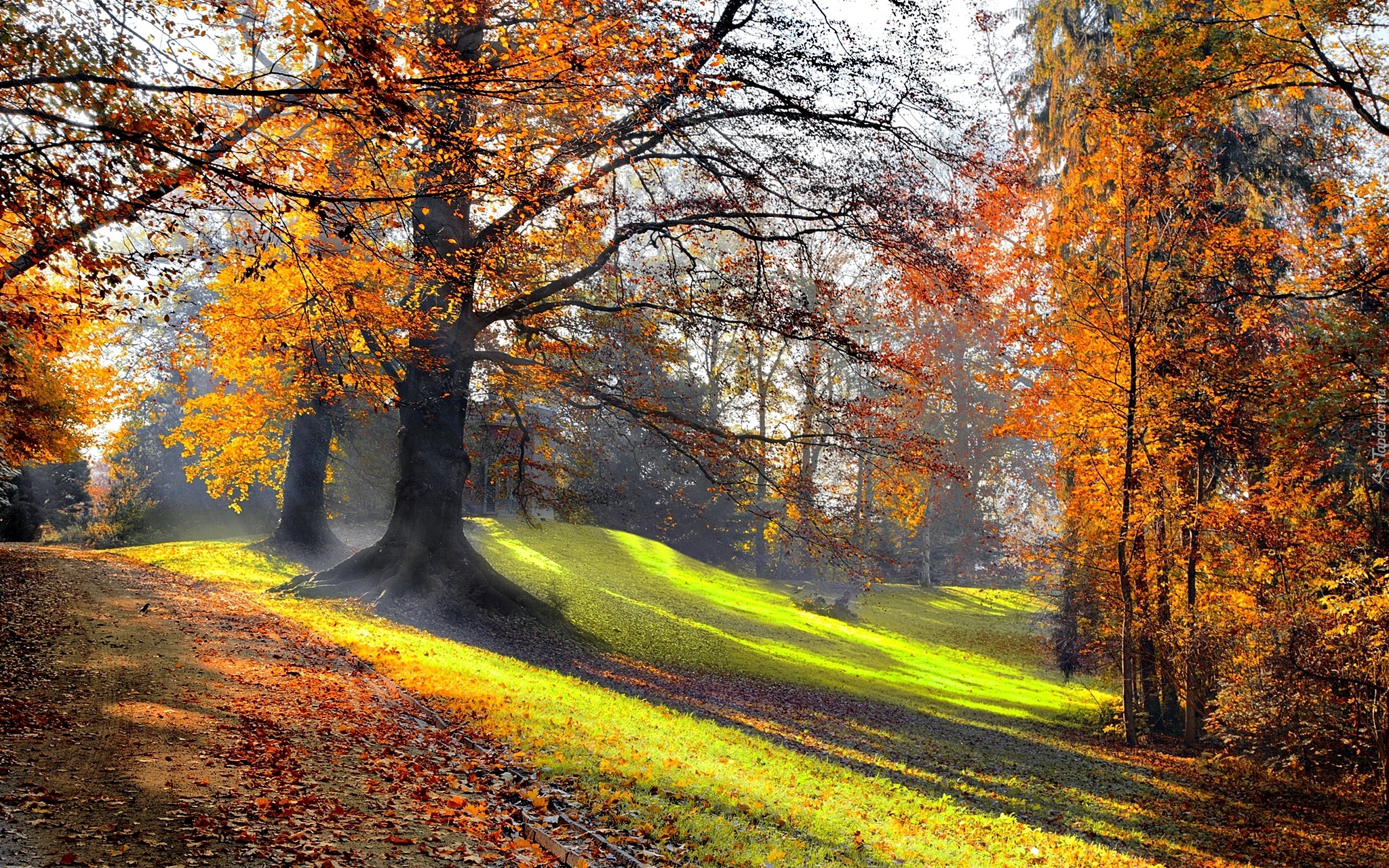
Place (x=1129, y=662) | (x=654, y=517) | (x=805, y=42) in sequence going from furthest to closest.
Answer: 1. (x=654, y=517)
2. (x=1129, y=662)
3. (x=805, y=42)

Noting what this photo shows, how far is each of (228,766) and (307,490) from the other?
19.7 meters

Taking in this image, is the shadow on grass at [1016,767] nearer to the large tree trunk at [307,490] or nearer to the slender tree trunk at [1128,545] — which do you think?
the slender tree trunk at [1128,545]

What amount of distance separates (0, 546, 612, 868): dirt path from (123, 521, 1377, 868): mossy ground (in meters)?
0.87

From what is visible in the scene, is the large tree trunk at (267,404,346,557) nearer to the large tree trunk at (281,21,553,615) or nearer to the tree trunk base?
the tree trunk base

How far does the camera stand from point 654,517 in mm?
39656

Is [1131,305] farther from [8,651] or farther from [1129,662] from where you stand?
[8,651]

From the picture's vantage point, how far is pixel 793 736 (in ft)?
38.8

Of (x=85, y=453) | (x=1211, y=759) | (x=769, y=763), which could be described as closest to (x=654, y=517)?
(x=85, y=453)

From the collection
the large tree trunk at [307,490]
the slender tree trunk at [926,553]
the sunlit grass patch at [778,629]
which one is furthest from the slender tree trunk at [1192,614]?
the slender tree trunk at [926,553]

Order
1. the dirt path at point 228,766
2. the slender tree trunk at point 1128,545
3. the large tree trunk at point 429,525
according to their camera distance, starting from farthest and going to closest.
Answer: the large tree trunk at point 429,525
the slender tree trunk at point 1128,545
the dirt path at point 228,766

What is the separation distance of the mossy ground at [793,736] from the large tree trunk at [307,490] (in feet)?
5.29

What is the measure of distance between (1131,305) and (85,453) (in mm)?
34097

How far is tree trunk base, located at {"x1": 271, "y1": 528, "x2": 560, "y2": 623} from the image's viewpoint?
15.9 m

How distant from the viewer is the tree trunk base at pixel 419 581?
15883 mm
